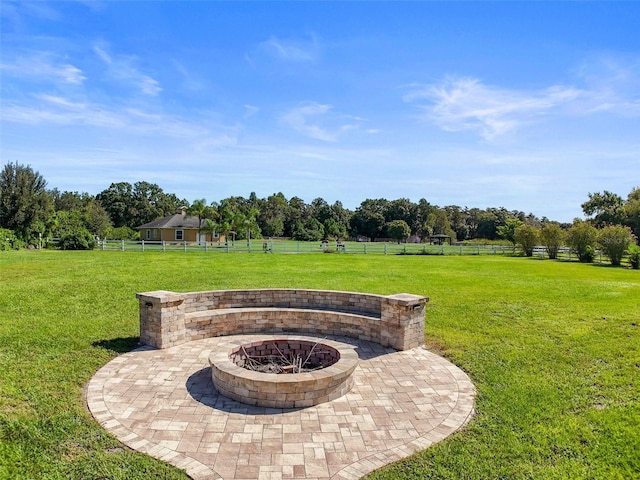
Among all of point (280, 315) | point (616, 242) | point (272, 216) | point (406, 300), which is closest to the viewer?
point (406, 300)

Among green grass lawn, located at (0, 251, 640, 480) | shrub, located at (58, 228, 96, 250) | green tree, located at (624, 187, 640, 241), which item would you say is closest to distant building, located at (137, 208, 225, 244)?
shrub, located at (58, 228, 96, 250)

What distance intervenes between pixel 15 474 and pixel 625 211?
5732cm

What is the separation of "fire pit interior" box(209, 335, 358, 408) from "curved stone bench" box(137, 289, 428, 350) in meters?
1.54

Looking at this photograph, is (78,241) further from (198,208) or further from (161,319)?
(161,319)

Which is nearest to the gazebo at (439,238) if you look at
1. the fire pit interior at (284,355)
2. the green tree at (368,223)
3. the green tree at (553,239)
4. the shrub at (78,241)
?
the green tree at (553,239)

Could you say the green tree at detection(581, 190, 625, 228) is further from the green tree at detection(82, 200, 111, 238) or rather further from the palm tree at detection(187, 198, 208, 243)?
the green tree at detection(82, 200, 111, 238)

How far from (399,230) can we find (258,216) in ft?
A: 81.6

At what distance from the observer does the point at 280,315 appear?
831cm

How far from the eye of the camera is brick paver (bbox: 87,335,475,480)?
12.8 ft

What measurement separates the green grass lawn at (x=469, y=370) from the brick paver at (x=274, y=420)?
218 mm

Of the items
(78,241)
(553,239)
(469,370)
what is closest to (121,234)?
(78,241)

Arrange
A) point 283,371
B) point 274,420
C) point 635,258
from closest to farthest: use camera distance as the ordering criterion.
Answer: point 274,420
point 283,371
point 635,258

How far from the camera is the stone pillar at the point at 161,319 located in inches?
279

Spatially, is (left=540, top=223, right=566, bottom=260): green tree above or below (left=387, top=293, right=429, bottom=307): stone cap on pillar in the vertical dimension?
above
